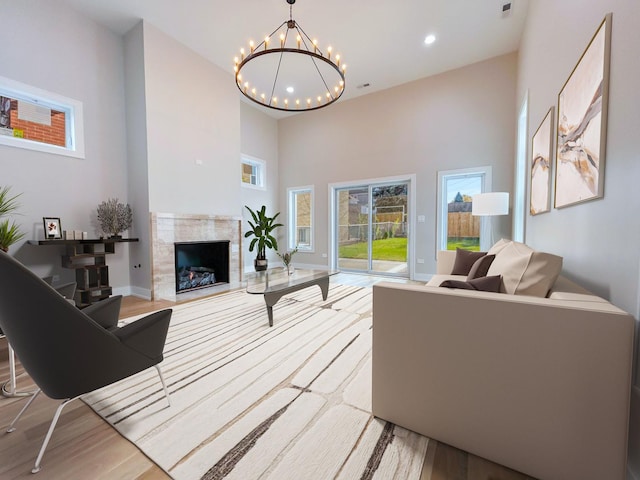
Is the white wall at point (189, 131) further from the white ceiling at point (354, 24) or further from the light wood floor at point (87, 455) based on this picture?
the light wood floor at point (87, 455)

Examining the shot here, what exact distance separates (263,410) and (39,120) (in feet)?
14.8

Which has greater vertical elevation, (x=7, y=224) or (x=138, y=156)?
(x=138, y=156)

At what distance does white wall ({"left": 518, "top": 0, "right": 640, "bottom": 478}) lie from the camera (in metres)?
1.08

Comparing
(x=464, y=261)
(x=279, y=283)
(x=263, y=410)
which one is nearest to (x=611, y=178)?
(x=464, y=261)

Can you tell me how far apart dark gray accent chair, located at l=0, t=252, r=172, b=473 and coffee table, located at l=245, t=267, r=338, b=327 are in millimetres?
1453

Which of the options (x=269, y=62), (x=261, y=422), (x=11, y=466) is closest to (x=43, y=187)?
(x=11, y=466)

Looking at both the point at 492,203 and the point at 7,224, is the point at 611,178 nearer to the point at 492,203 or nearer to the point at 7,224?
the point at 492,203

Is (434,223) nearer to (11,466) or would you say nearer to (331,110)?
(331,110)

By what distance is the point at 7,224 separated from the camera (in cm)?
285

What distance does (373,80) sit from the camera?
5.18 metres

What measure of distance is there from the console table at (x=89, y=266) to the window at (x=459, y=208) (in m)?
5.23

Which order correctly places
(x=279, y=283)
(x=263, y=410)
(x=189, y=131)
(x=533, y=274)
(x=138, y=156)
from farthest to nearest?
(x=189, y=131), (x=138, y=156), (x=279, y=283), (x=263, y=410), (x=533, y=274)

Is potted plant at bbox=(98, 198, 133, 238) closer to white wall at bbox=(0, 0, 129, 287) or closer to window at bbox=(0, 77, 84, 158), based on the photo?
white wall at bbox=(0, 0, 129, 287)

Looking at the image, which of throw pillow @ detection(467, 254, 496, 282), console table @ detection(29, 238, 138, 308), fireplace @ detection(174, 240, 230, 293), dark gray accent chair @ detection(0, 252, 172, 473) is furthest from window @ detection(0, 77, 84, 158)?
throw pillow @ detection(467, 254, 496, 282)
